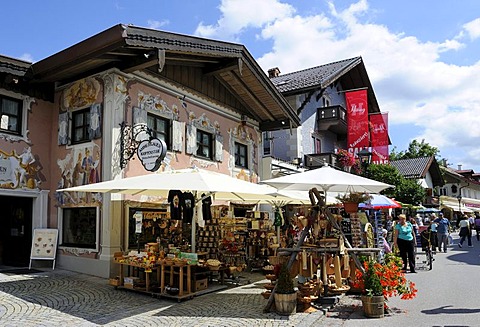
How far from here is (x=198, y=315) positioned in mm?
6883

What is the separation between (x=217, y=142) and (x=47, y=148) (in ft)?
16.7

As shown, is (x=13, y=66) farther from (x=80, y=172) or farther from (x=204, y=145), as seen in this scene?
(x=204, y=145)

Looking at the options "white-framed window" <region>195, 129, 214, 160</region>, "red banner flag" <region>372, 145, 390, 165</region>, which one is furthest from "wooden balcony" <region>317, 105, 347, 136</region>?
"white-framed window" <region>195, 129, 214, 160</region>

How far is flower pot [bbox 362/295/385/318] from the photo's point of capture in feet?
22.3

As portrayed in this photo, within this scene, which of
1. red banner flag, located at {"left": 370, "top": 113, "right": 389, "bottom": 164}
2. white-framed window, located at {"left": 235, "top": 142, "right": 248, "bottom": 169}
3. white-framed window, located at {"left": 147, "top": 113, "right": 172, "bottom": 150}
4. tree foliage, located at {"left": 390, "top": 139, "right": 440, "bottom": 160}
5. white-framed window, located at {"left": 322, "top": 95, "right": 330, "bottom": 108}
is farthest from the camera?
tree foliage, located at {"left": 390, "top": 139, "right": 440, "bottom": 160}

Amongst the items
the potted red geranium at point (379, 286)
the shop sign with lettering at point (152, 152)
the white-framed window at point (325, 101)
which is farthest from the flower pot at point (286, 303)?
the white-framed window at point (325, 101)

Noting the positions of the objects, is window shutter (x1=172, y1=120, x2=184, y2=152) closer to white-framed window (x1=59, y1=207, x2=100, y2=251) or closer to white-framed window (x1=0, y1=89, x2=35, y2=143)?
white-framed window (x1=59, y1=207, x2=100, y2=251)

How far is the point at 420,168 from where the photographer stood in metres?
38.4

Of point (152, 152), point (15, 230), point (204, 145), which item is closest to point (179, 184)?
point (152, 152)

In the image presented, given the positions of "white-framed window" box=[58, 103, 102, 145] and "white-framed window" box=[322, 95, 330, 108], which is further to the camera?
"white-framed window" box=[322, 95, 330, 108]

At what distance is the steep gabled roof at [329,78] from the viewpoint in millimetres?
22906

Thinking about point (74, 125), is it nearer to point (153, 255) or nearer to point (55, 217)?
point (55, 217)

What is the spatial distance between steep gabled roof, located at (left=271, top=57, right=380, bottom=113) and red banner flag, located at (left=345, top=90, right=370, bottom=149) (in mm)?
1804

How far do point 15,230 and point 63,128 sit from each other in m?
3.15
